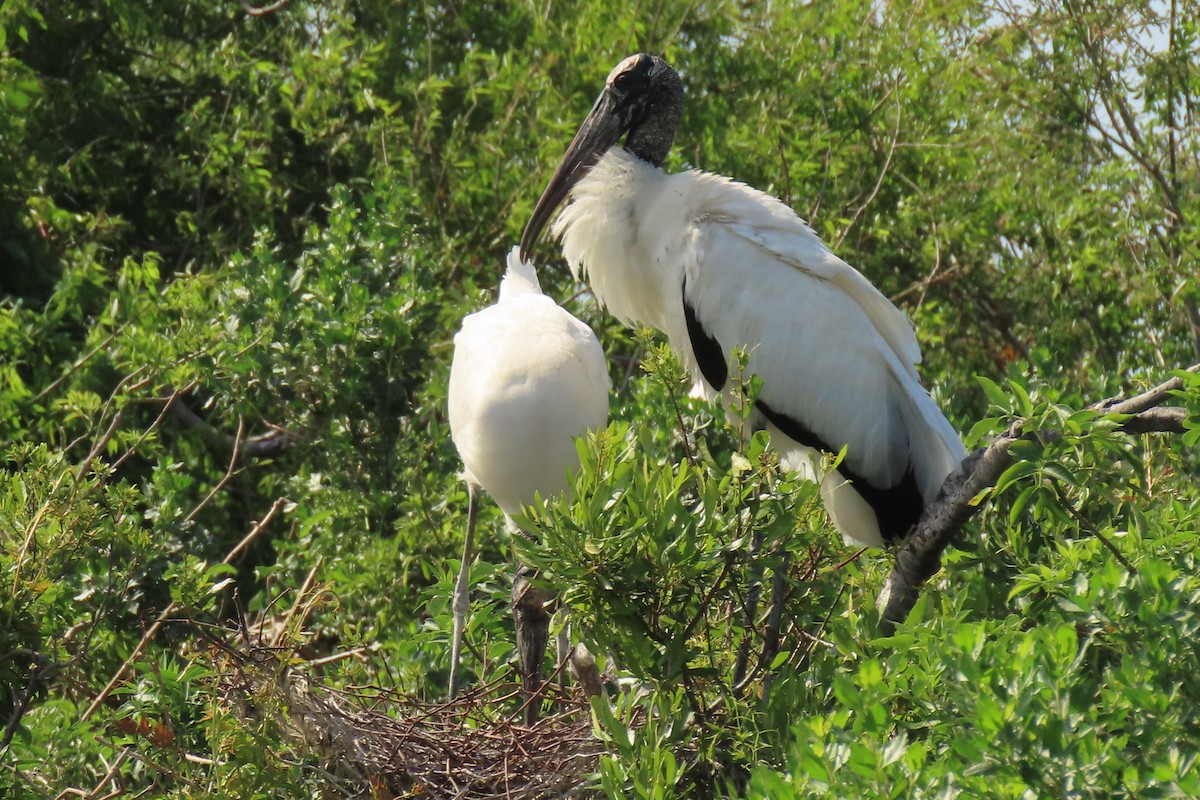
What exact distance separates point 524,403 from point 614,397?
0.43m

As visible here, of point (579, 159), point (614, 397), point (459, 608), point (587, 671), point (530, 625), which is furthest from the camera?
point (579, 159)

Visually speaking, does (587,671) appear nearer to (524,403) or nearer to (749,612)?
(749,612)

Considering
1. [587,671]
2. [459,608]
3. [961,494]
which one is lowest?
[459,608]

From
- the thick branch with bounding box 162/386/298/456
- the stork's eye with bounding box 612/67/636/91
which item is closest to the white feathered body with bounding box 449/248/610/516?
the stork's eye with bounding box 612/67/636/91

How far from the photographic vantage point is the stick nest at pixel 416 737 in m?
3.46

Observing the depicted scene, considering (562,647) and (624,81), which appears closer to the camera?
(562,647)

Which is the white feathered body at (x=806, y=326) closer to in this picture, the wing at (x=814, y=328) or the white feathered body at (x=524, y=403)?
the wing at (x=814, y=328)

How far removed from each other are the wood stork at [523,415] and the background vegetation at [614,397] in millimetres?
118

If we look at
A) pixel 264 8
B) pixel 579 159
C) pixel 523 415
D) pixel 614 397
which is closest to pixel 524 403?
pixel 523 415

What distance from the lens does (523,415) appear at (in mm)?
4473

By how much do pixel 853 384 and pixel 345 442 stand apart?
65.3 inches

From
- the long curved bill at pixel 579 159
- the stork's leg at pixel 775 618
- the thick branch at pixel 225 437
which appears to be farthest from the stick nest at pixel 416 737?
the thick branch at pixel 225 437

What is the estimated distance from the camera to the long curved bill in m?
4.98

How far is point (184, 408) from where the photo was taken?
18.9 ft
